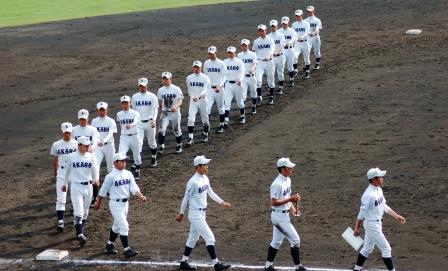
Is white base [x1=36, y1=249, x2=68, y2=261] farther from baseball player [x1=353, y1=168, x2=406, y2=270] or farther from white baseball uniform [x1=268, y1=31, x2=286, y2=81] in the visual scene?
white baseball uniform [x1=268, y1=31, x2=286, y2=81]

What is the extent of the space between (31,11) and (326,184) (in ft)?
88.3

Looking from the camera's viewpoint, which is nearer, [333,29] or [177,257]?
[177,257]

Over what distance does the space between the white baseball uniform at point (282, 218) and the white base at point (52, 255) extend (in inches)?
156

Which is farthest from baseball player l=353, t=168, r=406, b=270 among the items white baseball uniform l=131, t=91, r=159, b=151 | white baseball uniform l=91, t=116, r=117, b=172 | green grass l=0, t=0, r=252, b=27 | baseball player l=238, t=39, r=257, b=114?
green grass l=0, t=0, r=252, b=27

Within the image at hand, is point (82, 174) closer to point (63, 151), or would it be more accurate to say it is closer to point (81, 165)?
point (81, 165)

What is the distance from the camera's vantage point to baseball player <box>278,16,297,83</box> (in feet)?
90.7

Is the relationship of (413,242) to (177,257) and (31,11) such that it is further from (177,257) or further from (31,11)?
(31,11)

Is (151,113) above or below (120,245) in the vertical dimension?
above

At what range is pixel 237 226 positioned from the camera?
1833 cm

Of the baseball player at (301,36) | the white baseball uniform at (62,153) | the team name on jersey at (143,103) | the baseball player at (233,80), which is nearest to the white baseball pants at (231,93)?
the baseball player at (233,80)

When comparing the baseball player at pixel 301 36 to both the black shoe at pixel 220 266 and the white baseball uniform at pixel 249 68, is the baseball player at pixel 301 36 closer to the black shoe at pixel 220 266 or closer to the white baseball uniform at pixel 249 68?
the white baseball uniform at pixel 249 68

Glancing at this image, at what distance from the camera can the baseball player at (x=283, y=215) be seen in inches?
616

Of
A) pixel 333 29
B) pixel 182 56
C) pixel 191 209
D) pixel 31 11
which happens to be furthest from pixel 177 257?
pixel 31 11

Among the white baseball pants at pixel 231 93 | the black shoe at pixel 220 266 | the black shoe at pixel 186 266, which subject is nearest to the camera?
the black shoe at pixel 220 266
